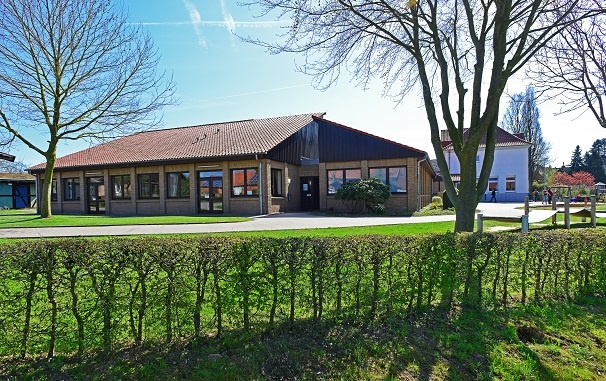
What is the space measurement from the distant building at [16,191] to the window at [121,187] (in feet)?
67.9

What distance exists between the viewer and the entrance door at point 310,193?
79.9ft

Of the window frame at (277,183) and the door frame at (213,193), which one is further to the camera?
the door frame at (213,193)

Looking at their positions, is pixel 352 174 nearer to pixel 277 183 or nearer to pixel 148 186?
pixel 277 183

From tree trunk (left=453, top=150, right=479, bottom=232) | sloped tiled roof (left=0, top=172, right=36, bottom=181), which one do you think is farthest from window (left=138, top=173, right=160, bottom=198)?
sloped tiled roof (left=0, top=172, right=36, bottom=181)

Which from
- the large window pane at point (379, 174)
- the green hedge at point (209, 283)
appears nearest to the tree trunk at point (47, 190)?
the large window pane at point (379, 174)

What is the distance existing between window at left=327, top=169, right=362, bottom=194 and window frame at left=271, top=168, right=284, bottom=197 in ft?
10.6

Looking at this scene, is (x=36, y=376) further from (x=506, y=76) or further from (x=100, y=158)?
(x=100, y=158)

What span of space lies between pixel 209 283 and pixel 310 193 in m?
21.1

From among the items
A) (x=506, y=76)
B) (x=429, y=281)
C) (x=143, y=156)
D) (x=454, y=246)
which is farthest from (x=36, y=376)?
(x=143, y=156)

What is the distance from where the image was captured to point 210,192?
21.9 metres

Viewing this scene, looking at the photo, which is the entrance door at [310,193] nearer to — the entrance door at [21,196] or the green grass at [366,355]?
the green grass at [366,355]

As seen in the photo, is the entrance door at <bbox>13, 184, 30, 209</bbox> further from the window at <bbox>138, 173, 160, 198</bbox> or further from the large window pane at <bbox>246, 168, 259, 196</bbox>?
the large window pane at <bbox>246, 168, 259, 196</bbox>

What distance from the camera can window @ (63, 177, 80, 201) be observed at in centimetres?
2626

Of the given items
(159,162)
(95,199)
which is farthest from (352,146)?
(95,199)
